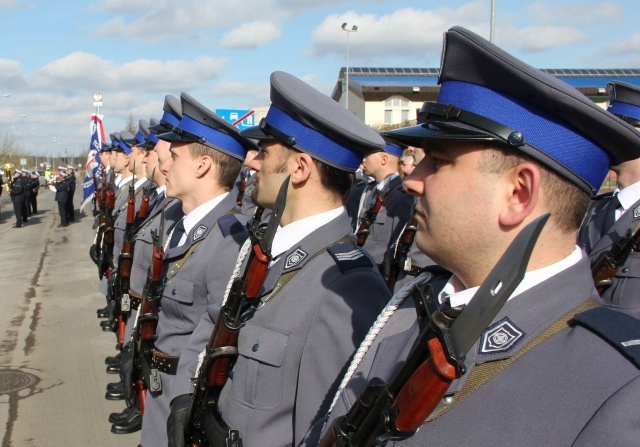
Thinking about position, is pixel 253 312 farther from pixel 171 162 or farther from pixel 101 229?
pixel 101 229

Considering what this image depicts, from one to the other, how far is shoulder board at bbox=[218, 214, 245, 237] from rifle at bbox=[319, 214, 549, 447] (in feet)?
6.57

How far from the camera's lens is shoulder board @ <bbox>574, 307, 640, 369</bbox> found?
3.64ft

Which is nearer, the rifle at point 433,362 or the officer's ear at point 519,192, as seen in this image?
the rifle at point 433,362

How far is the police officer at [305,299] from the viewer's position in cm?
198

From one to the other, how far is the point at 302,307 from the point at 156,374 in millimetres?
1327

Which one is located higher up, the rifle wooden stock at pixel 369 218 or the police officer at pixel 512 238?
the police officer at pixel 512 238

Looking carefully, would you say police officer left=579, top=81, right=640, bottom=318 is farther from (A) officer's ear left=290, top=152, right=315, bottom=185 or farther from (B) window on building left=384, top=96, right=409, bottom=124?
(B) window on building left=384, top=96, right=409, bottom=124

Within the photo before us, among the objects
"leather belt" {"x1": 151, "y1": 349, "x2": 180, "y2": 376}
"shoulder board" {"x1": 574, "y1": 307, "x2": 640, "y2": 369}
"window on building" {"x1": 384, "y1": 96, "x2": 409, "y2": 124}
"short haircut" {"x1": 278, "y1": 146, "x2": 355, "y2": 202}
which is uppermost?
"short haircut" {"x1": 278, "y1": 146, "x2": 355, "y2": 202}

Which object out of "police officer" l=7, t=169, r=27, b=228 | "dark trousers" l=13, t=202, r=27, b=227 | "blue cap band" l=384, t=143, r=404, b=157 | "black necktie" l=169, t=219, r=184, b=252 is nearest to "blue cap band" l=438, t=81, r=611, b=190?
"black necktie" l=169, t=219, r=184, b=252

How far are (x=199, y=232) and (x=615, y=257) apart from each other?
2.17 metres

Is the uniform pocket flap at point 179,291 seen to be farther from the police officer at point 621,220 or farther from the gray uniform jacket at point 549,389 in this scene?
the police officer at point 621,220

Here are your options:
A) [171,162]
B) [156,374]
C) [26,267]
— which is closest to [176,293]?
[156,374]

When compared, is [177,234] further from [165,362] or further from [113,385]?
[113,385]

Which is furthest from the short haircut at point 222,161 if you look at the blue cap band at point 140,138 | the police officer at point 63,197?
the police officer at point 63,197
